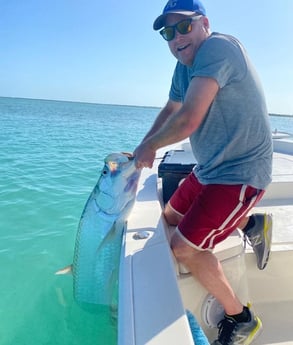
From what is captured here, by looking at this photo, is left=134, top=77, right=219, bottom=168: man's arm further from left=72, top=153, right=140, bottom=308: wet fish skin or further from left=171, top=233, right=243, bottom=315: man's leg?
left=171, top=233, right=243, bottom=315: man's leg

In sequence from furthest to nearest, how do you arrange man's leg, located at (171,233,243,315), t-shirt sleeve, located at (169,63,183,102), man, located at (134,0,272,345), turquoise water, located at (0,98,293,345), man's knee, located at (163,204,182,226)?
turquoise water, located at (0,98,293,345) → man's knee, located at (163,204,182,226) → t-shirt sleeve, located at (169,63,183,102) → man's leg, located at (171,233,243,315) → man, located at (134,0,272,345)

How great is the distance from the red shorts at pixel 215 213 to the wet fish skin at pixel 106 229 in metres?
0.46

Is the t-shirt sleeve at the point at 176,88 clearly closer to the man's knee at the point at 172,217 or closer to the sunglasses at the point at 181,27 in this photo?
the sunglasses at the point at 181,27

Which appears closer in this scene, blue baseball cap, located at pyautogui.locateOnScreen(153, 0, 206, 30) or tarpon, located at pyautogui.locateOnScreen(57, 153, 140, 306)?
blue baseball cap, located at pyautogui.locateOnScreen(153, 0, 206, 30)

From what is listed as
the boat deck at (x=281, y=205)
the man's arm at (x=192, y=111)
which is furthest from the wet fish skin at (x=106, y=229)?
the boat deck at (x=281, y=205)

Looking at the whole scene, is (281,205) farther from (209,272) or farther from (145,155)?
(145,155)

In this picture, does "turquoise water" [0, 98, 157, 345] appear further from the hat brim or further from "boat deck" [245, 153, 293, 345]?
the hat brim

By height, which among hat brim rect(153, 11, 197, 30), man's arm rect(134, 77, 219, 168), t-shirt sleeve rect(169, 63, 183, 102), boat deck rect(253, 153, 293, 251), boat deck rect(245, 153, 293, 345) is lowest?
boat deck rect(245, 153, 293, 345)

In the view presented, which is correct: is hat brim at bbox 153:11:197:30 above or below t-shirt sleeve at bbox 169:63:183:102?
above

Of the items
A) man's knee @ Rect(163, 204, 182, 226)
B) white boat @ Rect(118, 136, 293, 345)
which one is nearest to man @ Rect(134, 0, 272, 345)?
white boat @ Rect(118, 136, 293, 345)

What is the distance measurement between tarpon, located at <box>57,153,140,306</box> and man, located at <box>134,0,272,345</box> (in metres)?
0.23

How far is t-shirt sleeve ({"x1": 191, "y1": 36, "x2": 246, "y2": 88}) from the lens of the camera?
159 centimetres

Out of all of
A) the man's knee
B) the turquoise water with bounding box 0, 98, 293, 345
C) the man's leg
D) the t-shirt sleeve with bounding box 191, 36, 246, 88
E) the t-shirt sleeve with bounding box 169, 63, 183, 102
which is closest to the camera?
the t-shirt sleeve with bounding box 191, 36, 246, 88

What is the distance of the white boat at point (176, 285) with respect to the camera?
1218 mm
